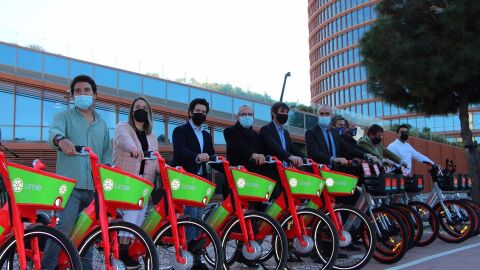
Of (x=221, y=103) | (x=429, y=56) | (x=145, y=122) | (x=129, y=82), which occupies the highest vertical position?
(x=129, y=82)

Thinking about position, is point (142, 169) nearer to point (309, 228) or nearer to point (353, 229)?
point (309, 228)

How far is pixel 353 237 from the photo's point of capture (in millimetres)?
5605

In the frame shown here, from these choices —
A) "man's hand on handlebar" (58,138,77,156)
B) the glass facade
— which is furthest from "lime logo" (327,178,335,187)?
the glass facade

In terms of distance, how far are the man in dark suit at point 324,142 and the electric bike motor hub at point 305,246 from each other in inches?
55.4

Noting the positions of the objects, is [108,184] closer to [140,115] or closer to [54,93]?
[140,115]

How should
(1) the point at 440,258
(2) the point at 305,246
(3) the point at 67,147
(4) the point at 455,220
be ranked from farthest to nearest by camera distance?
(4) the point at 455,220, (1) the point at 440,258, (2) the point at 305,246, (3) the point at 67,147

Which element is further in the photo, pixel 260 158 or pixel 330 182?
pixel 330 182

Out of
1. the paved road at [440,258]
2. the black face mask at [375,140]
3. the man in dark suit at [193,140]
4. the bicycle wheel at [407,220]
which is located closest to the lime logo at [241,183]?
the man in dark suit at [193,140]

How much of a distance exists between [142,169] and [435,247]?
4.80 m

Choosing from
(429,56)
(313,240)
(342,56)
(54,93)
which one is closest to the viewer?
(313,240)

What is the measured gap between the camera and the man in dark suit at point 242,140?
588cm

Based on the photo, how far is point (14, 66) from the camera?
21.2 m

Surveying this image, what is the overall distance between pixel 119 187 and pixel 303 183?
2108 mm

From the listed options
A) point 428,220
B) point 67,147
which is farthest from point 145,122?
point 428,220
